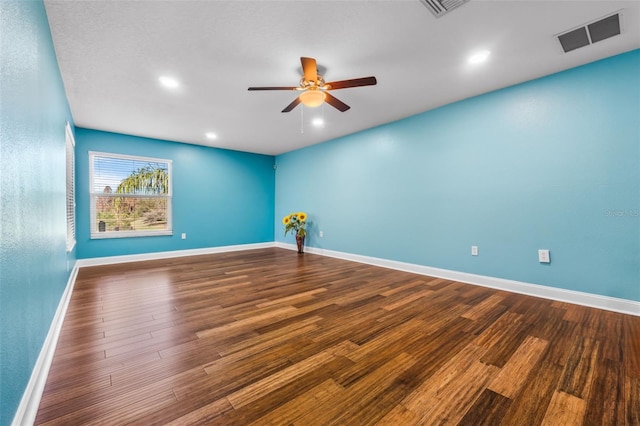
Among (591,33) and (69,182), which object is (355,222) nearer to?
(591,33)

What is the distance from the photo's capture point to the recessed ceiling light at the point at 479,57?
2520 mm

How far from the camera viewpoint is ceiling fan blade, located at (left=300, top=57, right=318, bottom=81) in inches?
89.3

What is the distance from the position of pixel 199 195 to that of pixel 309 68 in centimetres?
439

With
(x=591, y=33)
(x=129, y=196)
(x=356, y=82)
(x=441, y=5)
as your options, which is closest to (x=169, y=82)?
(x=356, y=82)

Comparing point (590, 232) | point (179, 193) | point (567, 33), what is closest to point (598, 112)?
point (567, 33)

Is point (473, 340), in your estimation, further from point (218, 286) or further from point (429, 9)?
point (218, 286)

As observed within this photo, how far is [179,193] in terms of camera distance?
18.3 ft

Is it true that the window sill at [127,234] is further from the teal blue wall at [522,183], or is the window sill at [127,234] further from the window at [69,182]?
the teal blue wall at [522,183]

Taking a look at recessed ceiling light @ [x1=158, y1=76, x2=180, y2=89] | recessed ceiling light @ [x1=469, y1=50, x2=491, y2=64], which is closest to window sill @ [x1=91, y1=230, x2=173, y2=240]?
recessed ceiling light @ [x1=158, y1=76, x2=180, y2=89]

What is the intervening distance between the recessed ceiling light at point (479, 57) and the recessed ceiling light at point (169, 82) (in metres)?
3.12

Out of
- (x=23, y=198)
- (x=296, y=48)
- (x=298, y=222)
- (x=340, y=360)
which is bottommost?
(x=340, y=360)

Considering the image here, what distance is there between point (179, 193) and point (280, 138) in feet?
7.91

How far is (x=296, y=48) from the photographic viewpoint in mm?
2381

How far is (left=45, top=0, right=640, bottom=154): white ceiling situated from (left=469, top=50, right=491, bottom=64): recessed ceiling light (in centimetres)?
5
